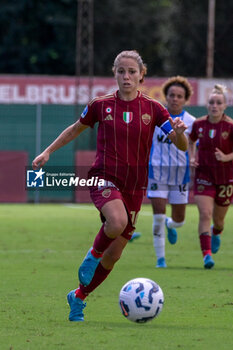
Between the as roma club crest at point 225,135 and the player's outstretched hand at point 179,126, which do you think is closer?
the player's outstretched hand at point 179,126

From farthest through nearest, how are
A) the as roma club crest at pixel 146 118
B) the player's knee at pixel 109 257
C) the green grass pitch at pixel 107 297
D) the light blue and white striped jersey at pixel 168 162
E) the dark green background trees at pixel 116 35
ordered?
the dark green background trees at pixel 116 35 → the light blue and white striped jersey at pixel 168 162 → the as roma club crest at pixel 146 118 → the player's knee at pixel 109 257 → the green grass pitch at pixel 107 297

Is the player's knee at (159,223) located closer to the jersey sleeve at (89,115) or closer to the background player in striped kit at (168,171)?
the background player in striped kit at (168,171)

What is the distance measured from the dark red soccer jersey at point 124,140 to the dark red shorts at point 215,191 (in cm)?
422

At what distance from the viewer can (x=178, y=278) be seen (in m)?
10.5

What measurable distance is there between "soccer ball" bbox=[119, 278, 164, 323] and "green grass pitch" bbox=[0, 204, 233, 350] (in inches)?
4.1

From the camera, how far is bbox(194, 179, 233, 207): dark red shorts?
Result: 39.0 feet

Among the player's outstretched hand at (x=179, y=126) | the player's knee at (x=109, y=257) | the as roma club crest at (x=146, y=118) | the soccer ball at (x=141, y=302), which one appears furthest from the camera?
the as roma club crest at (x=146, y=118)

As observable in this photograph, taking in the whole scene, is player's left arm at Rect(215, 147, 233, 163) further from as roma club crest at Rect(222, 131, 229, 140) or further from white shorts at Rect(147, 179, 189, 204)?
white shorts at Rect(147, 179, 189, 204)

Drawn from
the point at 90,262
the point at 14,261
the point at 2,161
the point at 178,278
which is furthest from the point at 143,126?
the point at 2,161

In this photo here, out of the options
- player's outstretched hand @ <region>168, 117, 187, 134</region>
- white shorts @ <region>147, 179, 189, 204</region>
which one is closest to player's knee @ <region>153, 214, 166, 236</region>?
white shorts @ <region>147, 179, 189, 204</region>

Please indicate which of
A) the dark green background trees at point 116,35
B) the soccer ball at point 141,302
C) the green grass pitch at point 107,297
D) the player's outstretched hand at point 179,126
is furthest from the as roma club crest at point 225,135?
the dark green background trees at point 116,35

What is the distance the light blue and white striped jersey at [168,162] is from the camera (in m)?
12.1

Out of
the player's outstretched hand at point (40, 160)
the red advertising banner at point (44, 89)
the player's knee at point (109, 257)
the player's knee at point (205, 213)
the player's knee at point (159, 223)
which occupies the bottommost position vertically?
the red advertising banner at point (44, 89)

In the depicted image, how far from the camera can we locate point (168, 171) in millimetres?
12141
